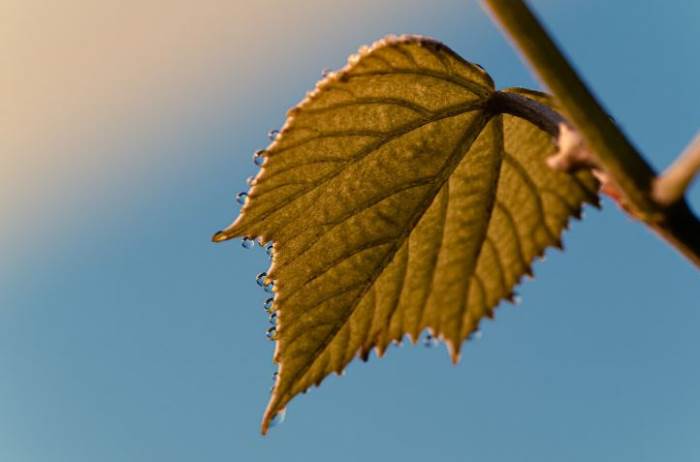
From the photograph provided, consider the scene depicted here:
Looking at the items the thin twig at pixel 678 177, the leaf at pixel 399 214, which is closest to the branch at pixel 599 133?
the thin twig at pixel 678 177

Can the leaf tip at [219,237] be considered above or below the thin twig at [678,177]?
above

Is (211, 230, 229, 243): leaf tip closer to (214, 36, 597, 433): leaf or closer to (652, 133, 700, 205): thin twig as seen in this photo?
(214, 36, 597, 433): leaf

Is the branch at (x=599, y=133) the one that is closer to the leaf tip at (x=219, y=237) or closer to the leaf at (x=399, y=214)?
the leaf at (x=399, y=214)

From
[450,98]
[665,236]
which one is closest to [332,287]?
[450,98]

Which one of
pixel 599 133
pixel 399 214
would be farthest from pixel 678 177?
pixel 399 214

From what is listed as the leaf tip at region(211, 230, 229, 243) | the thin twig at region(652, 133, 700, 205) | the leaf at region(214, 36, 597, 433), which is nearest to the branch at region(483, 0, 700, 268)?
the thin twig at region(652, 133, 700, 205)

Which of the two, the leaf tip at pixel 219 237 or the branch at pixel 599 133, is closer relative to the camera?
the branch at pixel 599 133

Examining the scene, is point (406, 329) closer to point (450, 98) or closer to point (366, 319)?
point (366, 319)

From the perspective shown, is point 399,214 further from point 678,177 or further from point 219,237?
point 678,177
